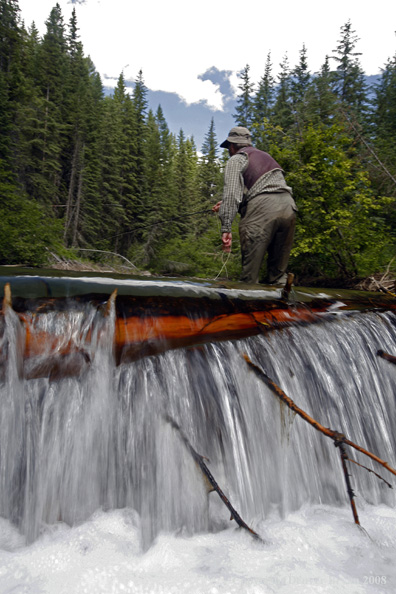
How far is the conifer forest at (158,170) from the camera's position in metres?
8.10

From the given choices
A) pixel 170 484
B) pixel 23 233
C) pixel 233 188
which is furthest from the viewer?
pixel 23 233

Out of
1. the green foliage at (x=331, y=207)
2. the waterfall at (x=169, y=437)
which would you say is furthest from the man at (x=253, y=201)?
the green foliage at (x=331, y=207)

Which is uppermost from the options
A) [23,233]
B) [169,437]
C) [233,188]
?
[233,188]

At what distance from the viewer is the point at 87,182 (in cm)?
3541

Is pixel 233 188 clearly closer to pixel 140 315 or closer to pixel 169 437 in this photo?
pixel 140 315

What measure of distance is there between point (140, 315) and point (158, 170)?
146 ft

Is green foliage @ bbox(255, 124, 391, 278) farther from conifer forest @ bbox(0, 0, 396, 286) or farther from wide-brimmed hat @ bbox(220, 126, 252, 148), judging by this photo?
wide-brimmed hat @ bbox(220, 126, 252, 148)

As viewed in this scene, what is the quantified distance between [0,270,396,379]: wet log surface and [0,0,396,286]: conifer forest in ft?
11.0

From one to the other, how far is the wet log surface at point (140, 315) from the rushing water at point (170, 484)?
2.1 inches

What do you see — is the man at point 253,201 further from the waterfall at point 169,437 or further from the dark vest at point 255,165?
the waterfall at point 169,437

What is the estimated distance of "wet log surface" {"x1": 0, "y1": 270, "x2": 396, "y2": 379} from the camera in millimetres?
1657

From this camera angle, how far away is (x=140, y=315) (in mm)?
1939

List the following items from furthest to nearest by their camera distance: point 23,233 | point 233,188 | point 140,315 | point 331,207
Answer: point 23,233 < point 331,207 < point 233,188 < point 140,315

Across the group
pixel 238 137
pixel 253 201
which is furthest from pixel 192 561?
pixel 238 137
